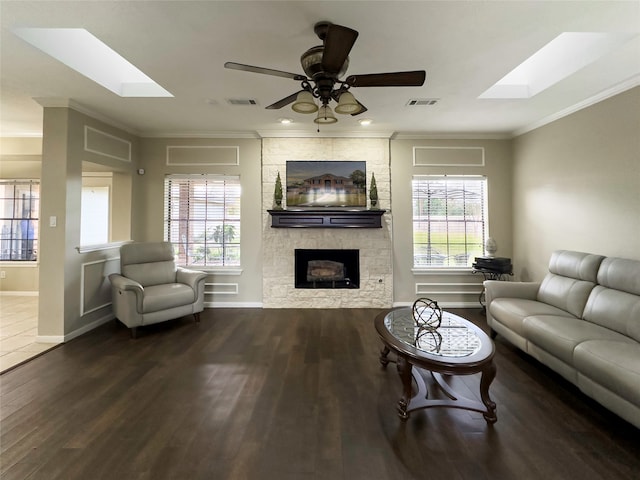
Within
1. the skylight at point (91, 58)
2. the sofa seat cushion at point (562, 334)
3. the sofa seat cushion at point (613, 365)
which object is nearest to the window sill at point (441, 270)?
the sofa seat cushion at point (562, 334)

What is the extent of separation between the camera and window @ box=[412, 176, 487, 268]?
4.70 m

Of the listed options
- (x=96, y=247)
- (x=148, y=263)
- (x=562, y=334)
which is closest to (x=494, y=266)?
(x=562, y=334)

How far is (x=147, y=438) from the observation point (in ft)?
5.93

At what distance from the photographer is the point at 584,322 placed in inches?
102

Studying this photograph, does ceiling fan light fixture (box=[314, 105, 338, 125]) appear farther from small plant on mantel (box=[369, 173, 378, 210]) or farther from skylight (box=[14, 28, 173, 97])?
small plant on mantel (box=[369, 173, 378, 210])

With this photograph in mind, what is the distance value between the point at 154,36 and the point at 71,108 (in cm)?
210

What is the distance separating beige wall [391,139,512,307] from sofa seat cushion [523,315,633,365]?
1890mm

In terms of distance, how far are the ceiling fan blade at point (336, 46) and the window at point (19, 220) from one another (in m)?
6.40

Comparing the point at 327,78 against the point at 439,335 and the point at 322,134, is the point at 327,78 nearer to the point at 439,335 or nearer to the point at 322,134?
the point at 439,335

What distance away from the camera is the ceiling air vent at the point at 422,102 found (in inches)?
129

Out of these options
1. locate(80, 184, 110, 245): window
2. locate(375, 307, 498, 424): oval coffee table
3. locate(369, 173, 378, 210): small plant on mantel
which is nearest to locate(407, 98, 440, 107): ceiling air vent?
locate(369, 173, 378, 210): small plant on mantel

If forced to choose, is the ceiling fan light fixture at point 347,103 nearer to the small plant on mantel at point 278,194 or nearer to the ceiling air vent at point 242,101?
the ceiling air vent at point 242,101

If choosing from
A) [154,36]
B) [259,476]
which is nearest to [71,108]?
[154,36]

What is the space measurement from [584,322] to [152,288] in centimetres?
485
